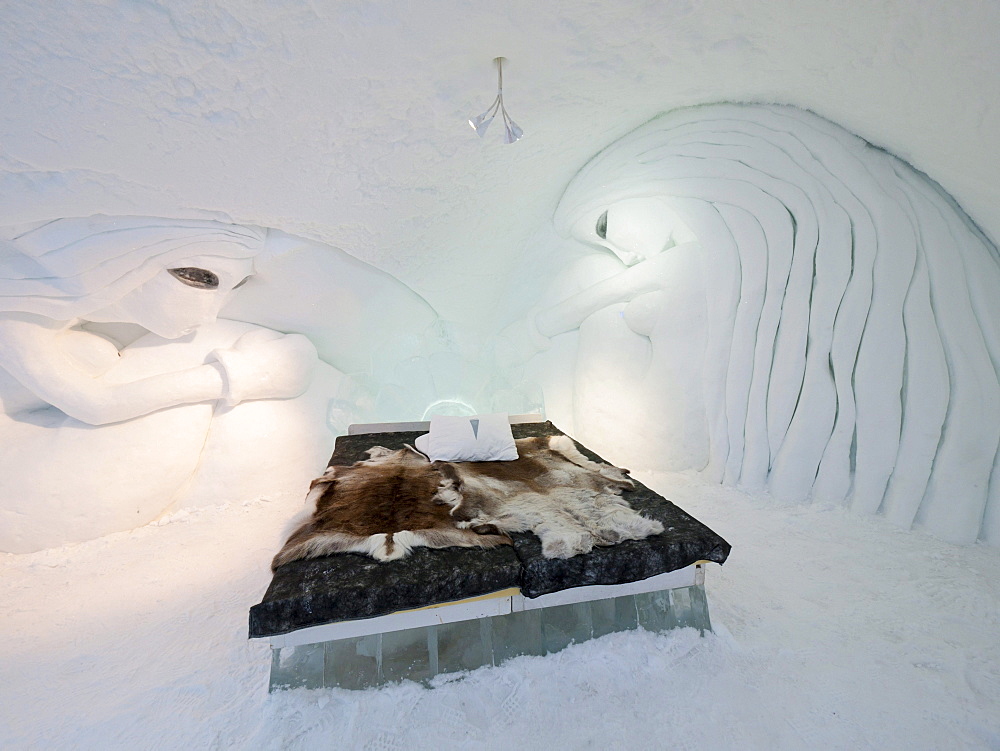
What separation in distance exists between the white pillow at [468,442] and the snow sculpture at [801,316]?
1205 millimetres

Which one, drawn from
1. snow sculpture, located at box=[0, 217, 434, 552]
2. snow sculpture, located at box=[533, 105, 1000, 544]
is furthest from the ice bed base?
snow sculpture, located at box=[0, 217, 434, 552]

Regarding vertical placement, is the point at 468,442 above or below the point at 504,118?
below

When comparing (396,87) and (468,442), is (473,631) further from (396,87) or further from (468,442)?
(396,87)

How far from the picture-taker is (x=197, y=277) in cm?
314

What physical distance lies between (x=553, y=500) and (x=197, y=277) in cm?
272

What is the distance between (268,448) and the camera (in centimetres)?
340

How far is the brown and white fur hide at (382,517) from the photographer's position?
5.10 ft

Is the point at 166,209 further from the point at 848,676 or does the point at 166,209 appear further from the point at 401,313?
the point at 848,676

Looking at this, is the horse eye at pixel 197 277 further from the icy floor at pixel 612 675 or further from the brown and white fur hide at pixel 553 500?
the brown and white fur hide at pixel 553 500

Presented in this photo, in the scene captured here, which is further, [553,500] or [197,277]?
[197,277]

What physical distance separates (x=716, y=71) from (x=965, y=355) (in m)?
1.82

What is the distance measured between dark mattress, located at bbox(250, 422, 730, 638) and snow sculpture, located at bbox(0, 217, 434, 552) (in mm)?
2150

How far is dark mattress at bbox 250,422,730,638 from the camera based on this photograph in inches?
51.1

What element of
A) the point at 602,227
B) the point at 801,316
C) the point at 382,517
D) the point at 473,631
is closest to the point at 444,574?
the point at 473,631
